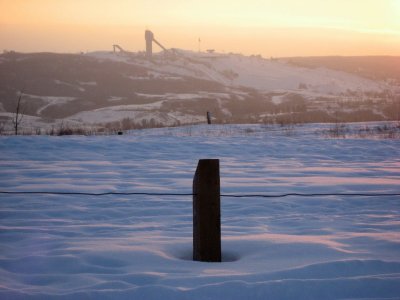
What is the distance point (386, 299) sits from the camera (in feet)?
11.0

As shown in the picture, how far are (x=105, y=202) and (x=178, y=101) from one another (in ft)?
150

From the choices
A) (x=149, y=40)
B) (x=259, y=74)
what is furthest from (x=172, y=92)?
(x=149, y=40)

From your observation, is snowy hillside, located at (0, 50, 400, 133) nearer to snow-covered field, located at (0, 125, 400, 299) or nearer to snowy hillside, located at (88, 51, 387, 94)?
snowy hillside, located at (88, 51, 387, 94)

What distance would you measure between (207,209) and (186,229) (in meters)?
1.77

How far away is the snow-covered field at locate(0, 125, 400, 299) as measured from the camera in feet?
11.8

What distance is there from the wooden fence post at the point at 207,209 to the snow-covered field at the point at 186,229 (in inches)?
7.1

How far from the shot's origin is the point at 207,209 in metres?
4.11

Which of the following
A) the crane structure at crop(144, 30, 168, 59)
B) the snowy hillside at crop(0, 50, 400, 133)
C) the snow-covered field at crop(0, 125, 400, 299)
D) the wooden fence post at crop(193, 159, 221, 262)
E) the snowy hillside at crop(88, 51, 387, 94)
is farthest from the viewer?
the crane structure at crop(144, 30, 168, 59)

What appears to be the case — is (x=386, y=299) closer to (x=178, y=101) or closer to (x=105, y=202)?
(x=105, y=202)

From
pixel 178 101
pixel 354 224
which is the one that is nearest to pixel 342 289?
pixel 354 224

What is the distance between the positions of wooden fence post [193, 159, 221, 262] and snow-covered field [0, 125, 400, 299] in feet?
0.60

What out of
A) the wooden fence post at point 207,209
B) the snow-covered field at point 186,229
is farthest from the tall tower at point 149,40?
the wooden fence post at point 207,209

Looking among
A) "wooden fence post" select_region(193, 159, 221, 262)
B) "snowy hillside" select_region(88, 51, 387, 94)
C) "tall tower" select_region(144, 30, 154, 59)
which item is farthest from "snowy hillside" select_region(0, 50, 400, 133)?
"wooden fence post" select_region(193, 159, 221, 262)

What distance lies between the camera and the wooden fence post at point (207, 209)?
4.05 m
